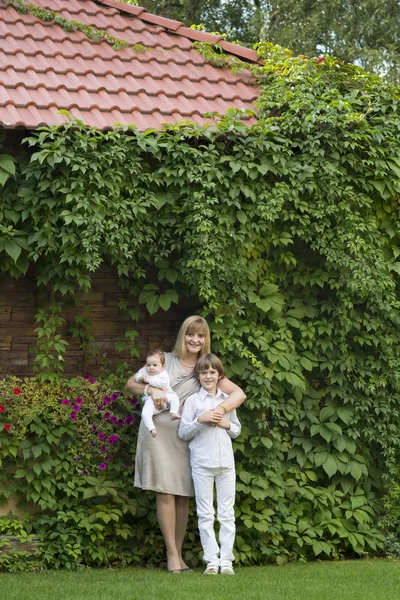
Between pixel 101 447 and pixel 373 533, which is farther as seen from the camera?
pixel 373 533

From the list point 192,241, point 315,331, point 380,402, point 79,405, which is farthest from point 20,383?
point 380,402

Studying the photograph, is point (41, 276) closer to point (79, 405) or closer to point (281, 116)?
point (79, 405)

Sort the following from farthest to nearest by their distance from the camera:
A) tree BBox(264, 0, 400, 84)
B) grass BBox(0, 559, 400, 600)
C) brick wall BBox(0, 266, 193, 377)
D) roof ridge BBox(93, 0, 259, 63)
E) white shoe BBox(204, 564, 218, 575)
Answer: tree BBox(264, 0, 400, 84) → roof ridge BBox(93, 0, 259, 63) → brick wall BBox(0, 266, 193, 377) → white shoe BBox(204, 564, 218, 575) → grass BBox(0, 559, 400, 600)

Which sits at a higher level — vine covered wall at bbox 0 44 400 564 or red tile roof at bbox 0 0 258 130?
red tile roof at bbox 0 0 258 130

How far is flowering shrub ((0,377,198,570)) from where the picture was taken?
720 centimetres

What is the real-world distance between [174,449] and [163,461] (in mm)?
141

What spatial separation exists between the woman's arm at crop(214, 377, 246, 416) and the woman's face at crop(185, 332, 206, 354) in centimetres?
33

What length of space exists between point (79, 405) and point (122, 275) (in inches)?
51.6

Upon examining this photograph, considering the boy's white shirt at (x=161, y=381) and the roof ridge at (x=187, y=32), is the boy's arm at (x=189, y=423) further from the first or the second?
the roof ridge at (x=187, y=32)

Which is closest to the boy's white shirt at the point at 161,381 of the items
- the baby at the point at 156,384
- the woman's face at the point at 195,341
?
the baby at the point at 156,384

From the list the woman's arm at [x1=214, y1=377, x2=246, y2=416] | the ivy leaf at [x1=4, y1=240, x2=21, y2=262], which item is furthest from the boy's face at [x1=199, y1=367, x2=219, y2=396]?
the ivy leaf at [x1=4, y1=240, x2=21, y2=262]

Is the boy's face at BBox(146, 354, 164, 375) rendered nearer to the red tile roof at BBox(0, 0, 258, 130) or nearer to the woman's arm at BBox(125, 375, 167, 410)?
the woman's arm at BBox(125, 375, 167, 410)

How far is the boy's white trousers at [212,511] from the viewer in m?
6.95

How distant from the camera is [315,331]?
8227mm
